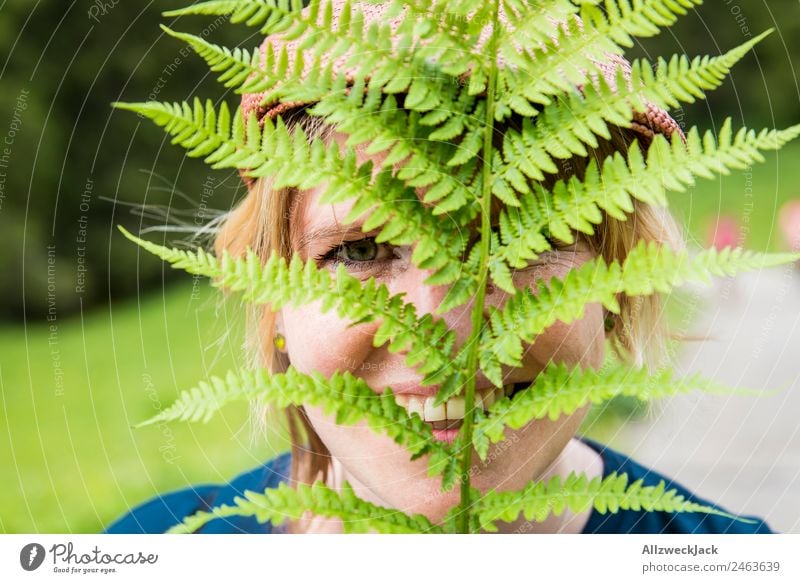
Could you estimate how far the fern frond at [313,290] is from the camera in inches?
25.9

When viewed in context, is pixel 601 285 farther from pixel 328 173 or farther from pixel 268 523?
pixel 268 523

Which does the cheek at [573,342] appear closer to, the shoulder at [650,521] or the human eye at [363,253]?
the human eye at [363,253]

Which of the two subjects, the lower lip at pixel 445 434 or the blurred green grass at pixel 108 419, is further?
the blurred green grass at pixel 108 419

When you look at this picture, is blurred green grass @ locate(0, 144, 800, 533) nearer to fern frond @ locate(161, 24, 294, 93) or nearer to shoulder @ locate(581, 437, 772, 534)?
shoulder @ locate(581, 437, 772, 534)

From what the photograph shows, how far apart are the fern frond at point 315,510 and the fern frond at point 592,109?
0.26 m

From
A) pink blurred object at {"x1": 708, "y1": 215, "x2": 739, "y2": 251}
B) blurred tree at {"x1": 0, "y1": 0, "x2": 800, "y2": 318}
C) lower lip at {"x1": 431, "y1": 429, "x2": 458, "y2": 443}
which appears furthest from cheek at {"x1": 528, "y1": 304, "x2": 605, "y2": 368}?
pink blurred object at {"x1": 708, "y1": 215, "x2": 739, "y2": 251}

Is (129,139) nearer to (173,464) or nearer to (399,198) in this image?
(173,464)

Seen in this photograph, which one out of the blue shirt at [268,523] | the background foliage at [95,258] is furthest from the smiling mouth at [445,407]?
the background foliage at [95,258]

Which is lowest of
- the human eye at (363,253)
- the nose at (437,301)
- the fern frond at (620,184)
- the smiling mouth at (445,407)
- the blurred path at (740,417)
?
the blurred path at (740,417)

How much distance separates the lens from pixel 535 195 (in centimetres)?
68

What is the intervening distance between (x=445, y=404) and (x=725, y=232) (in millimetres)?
3005
